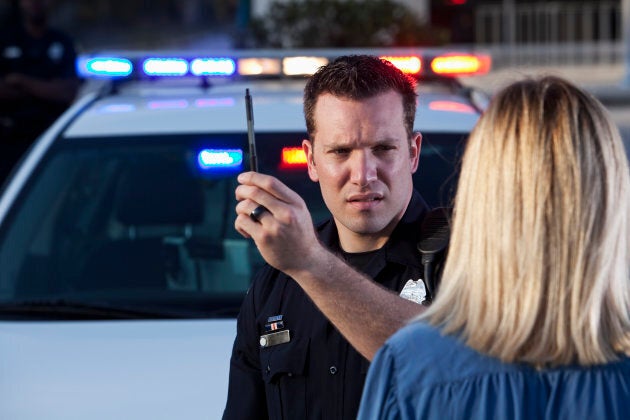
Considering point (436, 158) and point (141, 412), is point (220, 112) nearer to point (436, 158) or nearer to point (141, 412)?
point (436, 158)

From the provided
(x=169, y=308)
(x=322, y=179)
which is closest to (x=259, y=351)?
(x=322, y=179)

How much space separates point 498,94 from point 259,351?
0.71 m

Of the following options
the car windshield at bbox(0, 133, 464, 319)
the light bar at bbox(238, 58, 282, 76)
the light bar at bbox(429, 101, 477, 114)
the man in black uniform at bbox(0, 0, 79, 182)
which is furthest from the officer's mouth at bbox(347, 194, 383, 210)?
the man in black uniform at bbox(0, 0, 79, 182)

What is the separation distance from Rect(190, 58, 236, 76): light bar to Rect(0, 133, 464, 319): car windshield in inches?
10.8

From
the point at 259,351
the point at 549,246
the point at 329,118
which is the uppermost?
the point at 329,118

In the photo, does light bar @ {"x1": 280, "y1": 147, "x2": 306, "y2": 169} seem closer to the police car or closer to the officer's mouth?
the police car

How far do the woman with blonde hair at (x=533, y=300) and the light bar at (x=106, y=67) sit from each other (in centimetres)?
273

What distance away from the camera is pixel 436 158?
151 inches

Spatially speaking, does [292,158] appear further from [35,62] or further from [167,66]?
[35,62]

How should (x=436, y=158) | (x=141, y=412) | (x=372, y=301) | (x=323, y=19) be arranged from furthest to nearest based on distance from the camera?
1. (x=323, y=19)
2. (x=436, y=158)
3. (x=141, y=412)
4. (x=372, y=301)

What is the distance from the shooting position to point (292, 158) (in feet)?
12.6

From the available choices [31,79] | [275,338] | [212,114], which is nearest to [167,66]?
[212,114]

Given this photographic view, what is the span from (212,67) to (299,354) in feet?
7.15

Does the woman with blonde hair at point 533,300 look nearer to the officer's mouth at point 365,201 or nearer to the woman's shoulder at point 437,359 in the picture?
the woman's shoulder at point 437,359
